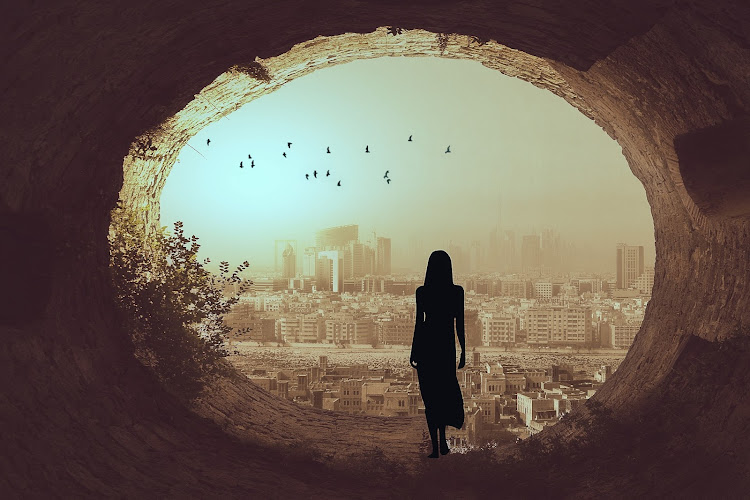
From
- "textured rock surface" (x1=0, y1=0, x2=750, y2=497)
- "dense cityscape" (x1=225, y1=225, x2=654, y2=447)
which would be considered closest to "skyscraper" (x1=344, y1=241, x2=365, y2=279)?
"dense cityscape" (x1=225, y1=225, x2=654, y2=447)

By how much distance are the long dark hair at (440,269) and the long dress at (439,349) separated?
71mm

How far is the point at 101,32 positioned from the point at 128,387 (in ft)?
14.6

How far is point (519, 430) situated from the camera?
9.41m

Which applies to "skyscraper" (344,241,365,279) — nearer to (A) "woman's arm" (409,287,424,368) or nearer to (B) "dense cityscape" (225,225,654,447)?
(B) "dense cityscape" (225,225,654,447)

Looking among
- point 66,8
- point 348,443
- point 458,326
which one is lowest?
point 348,443

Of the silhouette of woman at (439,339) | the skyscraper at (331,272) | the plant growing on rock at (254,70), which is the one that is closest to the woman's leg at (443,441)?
the silhouette of woman at (439,339)

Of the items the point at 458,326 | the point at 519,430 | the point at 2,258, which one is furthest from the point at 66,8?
the point at 519,430

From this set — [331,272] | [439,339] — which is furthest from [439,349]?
[331,272]

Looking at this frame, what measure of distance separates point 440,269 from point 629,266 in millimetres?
8612

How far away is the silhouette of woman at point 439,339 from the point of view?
19.5 ft

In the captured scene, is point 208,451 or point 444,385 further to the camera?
point 208,451

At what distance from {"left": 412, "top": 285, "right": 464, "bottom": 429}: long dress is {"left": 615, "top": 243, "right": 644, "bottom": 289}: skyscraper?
7.56 meters

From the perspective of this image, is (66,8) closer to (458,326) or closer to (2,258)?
(2,258)

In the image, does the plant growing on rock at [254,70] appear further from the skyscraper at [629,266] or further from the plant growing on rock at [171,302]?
the skyscraper at [629,266]
